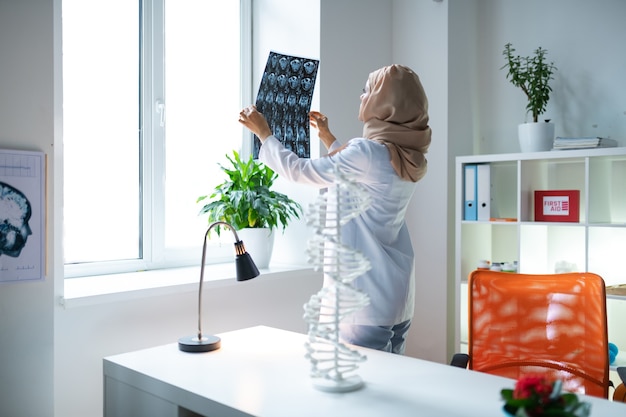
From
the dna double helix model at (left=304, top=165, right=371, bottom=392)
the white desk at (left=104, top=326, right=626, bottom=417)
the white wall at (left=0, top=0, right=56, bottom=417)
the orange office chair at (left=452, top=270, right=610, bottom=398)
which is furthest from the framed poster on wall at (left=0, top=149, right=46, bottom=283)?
the orange office chair at (left=452, top=270, right=610, bottom=398)

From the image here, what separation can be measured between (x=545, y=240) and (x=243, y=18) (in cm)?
208

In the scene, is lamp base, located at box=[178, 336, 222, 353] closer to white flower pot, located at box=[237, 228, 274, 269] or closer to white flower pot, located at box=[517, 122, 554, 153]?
white flower pot, located at box=[237, 228, 274, 269]

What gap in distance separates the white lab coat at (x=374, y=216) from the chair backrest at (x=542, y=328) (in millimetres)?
310

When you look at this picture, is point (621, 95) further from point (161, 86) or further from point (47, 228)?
point (47, 228)

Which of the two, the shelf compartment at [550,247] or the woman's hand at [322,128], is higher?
the woman's hand at [322,128]

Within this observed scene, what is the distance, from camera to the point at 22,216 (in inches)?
73.2

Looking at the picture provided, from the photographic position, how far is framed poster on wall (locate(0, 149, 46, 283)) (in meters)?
1.82

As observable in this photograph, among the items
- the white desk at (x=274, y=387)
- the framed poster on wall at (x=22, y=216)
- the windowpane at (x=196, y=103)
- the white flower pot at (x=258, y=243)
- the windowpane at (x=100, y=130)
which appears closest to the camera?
the white desk at (x=274, y=387)

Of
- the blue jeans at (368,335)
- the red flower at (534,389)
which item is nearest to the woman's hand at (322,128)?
the blue jeans at (368,335)

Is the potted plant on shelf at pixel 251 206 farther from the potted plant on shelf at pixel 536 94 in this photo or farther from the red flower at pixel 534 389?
the red flower at pixel 534 389

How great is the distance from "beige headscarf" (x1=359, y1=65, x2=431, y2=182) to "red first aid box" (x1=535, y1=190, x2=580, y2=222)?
4.36ft

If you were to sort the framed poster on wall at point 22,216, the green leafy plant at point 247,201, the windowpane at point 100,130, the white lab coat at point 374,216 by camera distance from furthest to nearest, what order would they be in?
the green leafy plant at point 247,201, the windowpane at point 100,130, the white lab coat at point 374,216, the framed poster on wall at point 22,216

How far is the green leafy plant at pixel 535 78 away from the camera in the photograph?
10.5ft

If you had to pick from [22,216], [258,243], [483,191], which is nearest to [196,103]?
[258,243]
